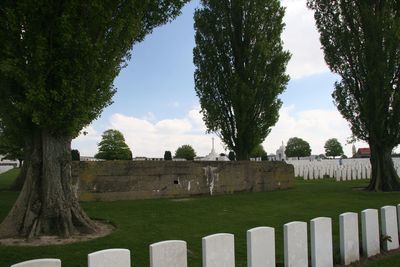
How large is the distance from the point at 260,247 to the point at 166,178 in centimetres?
942

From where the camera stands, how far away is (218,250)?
369 cm

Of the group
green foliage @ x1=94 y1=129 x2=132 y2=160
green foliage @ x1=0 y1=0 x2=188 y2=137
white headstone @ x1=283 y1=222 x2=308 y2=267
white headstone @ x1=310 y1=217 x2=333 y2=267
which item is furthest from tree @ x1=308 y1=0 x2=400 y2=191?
green foliage @ x1=94 y1=129 x2=132 y2=160

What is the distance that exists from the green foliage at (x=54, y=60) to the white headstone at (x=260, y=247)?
406 cm

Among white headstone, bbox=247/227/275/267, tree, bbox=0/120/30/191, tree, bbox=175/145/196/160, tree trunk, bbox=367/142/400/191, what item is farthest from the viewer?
tree, bbox=175/145/196/160

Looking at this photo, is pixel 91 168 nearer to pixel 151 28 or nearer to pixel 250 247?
pixel 151 28

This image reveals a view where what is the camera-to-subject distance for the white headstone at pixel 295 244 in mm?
4508

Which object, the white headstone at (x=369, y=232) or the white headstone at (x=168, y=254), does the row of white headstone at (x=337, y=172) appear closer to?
the white headstone at (x=369, y=232)

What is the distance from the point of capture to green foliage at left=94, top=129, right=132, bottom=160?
47.0 metres

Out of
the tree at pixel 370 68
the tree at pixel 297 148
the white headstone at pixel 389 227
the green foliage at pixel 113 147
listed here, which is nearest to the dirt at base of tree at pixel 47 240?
the white headstone at pixel 389 227

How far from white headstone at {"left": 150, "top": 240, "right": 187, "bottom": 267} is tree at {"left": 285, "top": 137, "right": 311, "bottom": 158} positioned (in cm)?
6892

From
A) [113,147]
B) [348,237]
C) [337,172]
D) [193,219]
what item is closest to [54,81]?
[193,219]

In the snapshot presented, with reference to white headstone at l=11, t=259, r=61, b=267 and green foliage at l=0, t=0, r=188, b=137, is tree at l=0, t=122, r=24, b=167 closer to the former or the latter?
green foliage at l=0, t=0, r=188, b=137

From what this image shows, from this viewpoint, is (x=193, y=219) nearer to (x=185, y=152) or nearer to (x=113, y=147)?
(x=113, y=147)

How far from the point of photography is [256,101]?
773 inches
